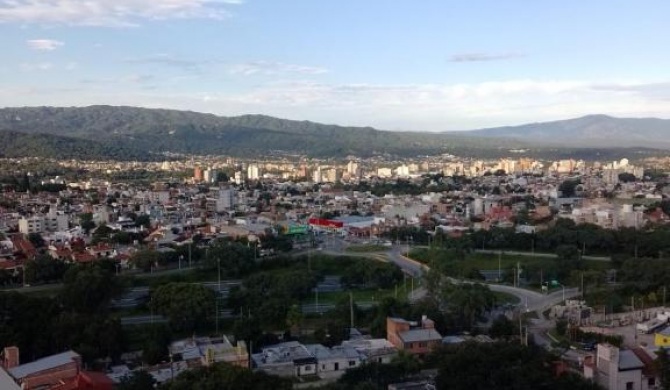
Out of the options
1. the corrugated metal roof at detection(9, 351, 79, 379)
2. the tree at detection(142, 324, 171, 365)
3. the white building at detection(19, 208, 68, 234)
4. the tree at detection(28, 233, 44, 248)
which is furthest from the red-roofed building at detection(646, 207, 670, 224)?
the white building at detection(19, 208, 68, 234)

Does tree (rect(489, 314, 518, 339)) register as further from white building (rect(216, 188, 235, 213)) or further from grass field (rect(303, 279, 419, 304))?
white building (rect(216, 188, 235, 213))

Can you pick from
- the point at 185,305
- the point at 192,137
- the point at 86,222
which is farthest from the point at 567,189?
the point at 192,137

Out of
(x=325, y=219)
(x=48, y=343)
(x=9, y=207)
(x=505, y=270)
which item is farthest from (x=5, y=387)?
(x=9, y=207)

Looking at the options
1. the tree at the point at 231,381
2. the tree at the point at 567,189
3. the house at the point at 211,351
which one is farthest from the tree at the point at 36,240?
the tree at the point at 567,189

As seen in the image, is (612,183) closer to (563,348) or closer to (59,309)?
(563,348)

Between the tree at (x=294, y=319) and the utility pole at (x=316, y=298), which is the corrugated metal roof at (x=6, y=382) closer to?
the tree at (x=294, y=319)

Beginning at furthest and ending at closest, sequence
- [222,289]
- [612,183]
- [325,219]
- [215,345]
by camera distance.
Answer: [612,183] → [325,219] → [222,289] → [215,345]

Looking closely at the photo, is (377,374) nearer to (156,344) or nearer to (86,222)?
(156,344)
